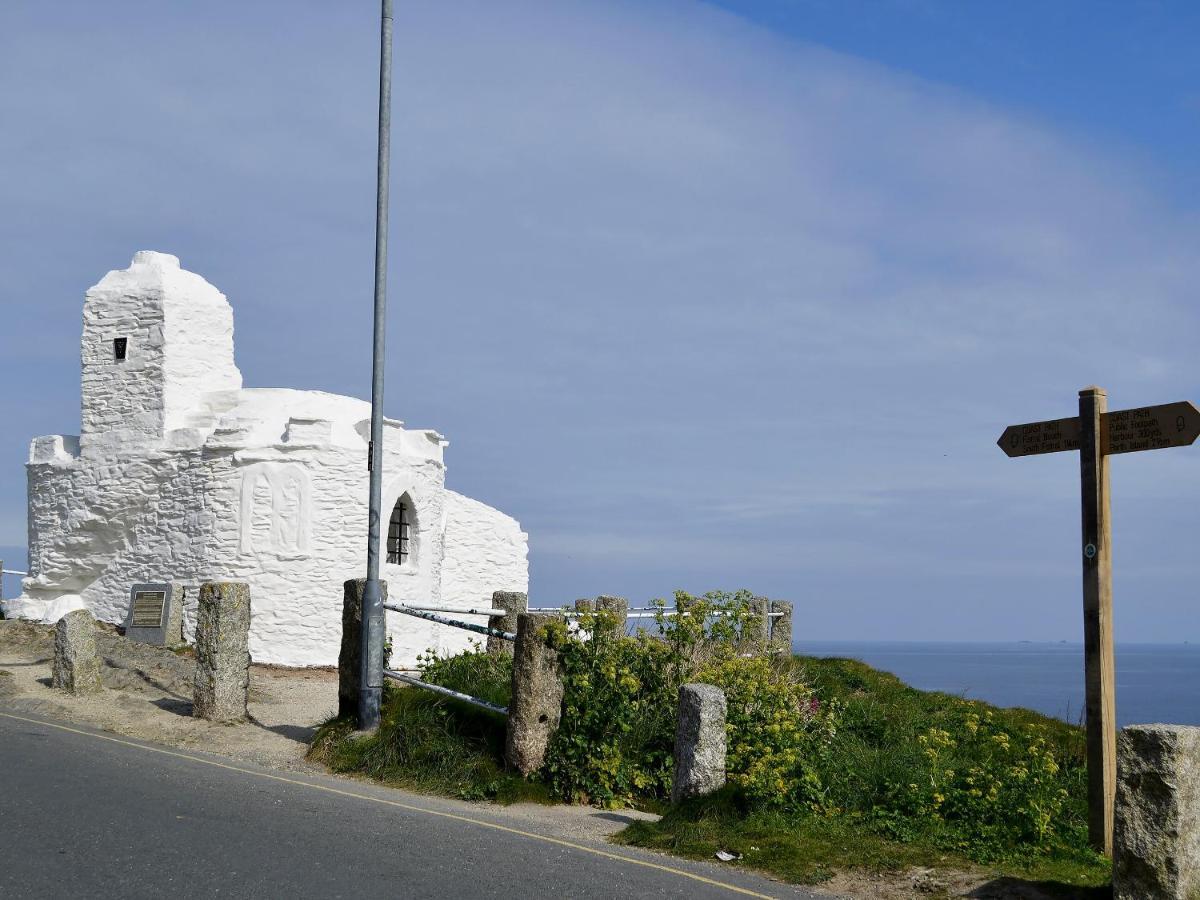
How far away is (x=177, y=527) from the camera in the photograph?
21.6 m

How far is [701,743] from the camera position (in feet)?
29.2

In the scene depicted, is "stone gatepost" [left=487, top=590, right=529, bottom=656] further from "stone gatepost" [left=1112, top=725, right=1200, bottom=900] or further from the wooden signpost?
"stone gatepost" [left=1112, top=725, right=1200, bottom=900]

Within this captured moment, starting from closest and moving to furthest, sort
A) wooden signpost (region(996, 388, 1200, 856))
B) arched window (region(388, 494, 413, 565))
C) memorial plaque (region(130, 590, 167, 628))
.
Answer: wooden signpost (region(996, 388, 1200, 856)) < memorial plaque (region(130, 590, 167, 628)) < arched window (region(388, 494, 413, 565))

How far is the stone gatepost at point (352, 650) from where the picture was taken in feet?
40.0

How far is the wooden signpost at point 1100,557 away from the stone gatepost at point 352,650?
271 inches

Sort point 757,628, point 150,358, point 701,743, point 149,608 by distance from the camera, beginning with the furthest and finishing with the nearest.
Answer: point 150,358 → point 149,608 → point 757,628 → point 701,743

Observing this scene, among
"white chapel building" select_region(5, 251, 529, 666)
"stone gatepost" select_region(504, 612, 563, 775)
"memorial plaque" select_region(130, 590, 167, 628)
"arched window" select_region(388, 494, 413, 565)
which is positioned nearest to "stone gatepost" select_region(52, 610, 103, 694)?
"memorial plaque" select_region(130, 590, 167, 628)

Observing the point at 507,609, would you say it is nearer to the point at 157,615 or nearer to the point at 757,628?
the point at 757,628

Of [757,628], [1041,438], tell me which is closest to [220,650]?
[757,628]

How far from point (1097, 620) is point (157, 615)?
17048mm

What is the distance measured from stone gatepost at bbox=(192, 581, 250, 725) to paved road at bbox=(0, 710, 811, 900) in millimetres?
3313

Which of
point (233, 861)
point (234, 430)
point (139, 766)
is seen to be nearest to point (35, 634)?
point (234, 430)

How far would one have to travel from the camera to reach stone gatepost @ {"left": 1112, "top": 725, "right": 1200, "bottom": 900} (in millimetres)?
6434

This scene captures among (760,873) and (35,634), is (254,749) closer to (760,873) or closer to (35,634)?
(760,873)
